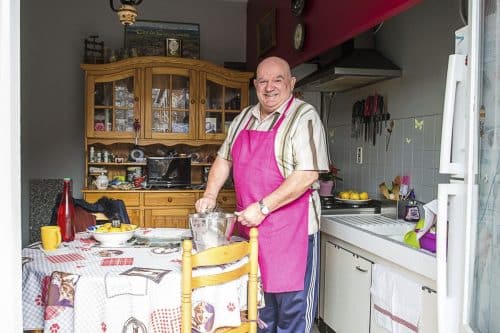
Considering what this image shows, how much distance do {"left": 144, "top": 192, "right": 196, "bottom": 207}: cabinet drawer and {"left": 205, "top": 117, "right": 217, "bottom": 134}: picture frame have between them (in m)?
0.62

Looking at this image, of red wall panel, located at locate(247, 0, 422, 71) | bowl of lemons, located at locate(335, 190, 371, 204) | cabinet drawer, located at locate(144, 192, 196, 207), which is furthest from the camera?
cabinet drawer, located at locate(144, 192, 196, 207)

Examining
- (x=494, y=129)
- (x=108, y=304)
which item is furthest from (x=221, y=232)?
(x=494, y=129)

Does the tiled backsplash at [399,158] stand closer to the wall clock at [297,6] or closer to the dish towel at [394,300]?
the dish towel at [394,300]

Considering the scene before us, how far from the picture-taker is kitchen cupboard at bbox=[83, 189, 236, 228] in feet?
13.3

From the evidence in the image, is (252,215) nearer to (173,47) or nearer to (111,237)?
(111,237)

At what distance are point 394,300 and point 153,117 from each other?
111 inches

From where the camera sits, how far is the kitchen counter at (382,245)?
1921mm

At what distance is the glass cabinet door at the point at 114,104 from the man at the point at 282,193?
2.18 metres

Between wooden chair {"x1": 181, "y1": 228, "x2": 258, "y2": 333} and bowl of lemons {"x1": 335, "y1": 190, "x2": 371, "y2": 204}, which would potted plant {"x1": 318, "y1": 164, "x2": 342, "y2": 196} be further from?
wooden chair {"x1": 181, "y1": 228, "x2": 258, "y2": 333}

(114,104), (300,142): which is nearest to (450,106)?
(300,142)

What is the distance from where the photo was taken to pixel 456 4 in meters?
2.53

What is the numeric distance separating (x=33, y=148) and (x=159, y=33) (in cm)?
158

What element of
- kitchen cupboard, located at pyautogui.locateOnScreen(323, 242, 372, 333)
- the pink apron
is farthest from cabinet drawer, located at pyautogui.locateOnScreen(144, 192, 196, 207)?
the pink apron

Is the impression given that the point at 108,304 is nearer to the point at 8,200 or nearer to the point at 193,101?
the point at 8,200
